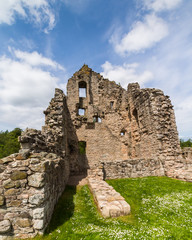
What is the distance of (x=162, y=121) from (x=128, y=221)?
8877 mm

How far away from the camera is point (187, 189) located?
668cm

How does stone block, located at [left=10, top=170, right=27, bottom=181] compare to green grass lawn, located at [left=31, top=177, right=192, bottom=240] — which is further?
stone block, located at [left=10, top=170, right=27, bottom=181]

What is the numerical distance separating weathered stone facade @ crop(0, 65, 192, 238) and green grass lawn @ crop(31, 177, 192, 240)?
1.75 feet

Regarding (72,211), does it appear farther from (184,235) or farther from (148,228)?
(184,235)

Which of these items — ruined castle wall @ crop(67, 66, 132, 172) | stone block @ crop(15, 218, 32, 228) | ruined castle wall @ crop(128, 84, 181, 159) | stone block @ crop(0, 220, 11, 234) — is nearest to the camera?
stone block @ crop(0, 220, 11, 234)

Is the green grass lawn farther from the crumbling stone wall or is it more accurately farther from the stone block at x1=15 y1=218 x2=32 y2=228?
the crumbling stone wall

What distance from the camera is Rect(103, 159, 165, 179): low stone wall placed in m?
9.66

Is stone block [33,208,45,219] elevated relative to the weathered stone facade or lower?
lower

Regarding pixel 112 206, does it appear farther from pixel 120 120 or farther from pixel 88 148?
pixel 120 120

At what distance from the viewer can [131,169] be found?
9.80 metres

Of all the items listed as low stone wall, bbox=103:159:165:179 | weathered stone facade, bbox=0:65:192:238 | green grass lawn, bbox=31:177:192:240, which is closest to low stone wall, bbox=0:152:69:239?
weathered stone facade, bbox=0:65:192:238

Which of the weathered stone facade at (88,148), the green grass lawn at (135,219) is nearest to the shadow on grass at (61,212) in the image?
the green grass lawn at (135,219)

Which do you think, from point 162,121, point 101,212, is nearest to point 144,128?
point 162,121

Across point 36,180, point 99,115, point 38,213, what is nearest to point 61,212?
point 38,213
